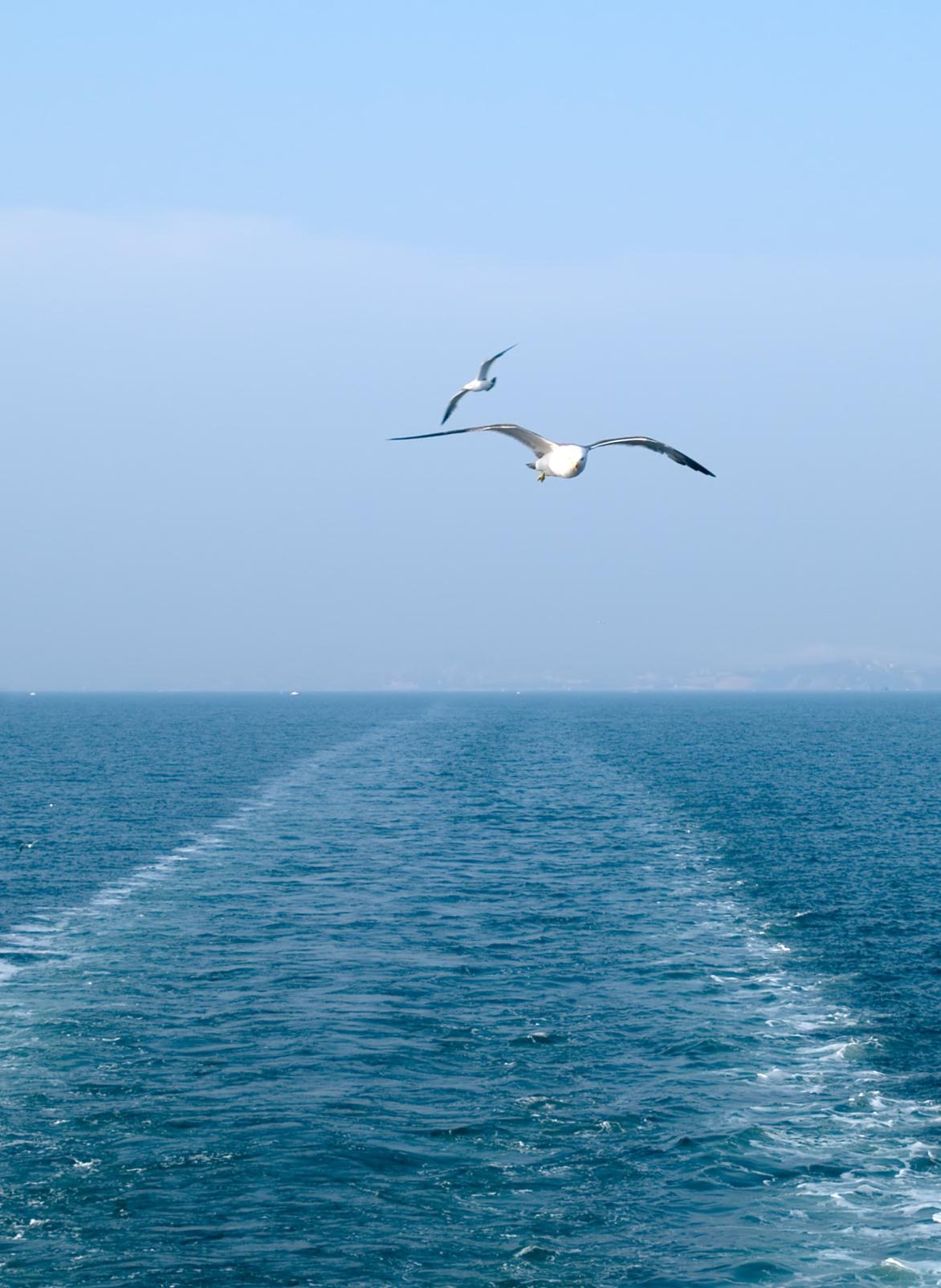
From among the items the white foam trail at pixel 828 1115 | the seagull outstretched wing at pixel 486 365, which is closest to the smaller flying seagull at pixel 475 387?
the seagull outstretched wing at pixel 486 365

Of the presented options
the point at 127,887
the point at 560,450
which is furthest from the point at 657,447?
the point at 127,887

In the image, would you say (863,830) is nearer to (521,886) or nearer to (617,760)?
(521,886)

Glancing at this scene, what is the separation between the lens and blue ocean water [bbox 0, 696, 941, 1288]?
2584cm

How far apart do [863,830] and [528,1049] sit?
184ft

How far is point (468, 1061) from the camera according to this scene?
36531mm

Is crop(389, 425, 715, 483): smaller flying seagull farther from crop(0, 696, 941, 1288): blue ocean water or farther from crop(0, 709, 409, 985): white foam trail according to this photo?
crop(0, 709, 409, 985): white foam trail

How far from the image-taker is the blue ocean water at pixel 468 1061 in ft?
84.8

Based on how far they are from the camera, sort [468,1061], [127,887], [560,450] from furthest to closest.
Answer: [127,887]
[468,1061]
[560,450]

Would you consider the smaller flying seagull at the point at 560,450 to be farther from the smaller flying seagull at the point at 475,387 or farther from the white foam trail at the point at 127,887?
the white foam trail at the point at 127,887

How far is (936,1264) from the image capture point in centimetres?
2452

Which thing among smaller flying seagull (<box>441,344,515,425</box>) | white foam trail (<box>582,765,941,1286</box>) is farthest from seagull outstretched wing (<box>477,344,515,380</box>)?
white foam trail (<box>582,765,941,1286</box>)

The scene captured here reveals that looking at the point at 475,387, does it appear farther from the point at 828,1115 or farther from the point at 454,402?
the point at 828,1115

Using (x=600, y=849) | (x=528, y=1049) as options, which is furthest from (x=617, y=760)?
(x=528, y=1049)

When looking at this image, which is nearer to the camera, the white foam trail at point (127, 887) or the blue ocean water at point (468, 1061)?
the blue ocean water at point (468, 1061)
